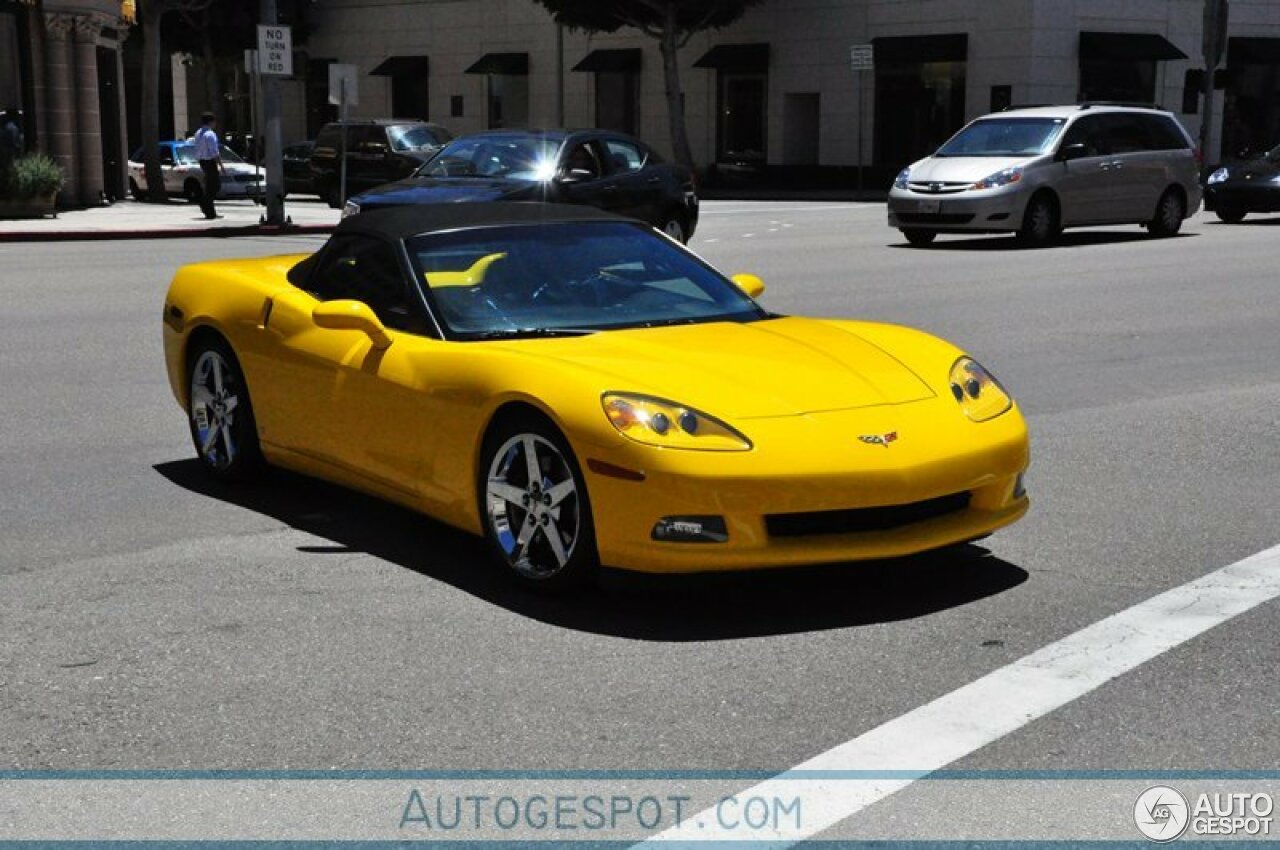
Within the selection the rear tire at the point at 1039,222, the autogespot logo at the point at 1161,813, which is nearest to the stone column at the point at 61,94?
the rear tire at the point at 1039,222

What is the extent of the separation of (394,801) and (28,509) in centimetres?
376

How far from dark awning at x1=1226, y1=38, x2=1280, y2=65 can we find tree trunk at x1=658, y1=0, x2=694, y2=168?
48.3 feet

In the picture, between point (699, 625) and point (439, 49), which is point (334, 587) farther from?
point (439, 49)

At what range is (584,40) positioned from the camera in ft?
187

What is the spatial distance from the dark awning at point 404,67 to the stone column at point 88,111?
26.2m

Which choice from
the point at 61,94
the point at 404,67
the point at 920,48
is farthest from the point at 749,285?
the point at 404,67

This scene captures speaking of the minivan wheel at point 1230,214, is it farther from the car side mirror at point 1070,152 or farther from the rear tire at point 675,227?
the rear tire at point 675,227

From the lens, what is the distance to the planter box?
2994cm

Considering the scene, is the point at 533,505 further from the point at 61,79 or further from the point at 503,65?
the point at 503,65

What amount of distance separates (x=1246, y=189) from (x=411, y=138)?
15.3m

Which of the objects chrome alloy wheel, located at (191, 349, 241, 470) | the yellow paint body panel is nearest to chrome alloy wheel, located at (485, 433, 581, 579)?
the yellow paint body panel

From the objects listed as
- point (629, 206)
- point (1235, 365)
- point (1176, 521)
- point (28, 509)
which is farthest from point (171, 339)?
point (629, 206)

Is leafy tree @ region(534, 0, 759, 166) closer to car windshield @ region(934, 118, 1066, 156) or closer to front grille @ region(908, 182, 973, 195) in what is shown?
car windshield @ region(934, 118, 1066, 156)

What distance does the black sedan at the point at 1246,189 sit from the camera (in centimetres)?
2831
